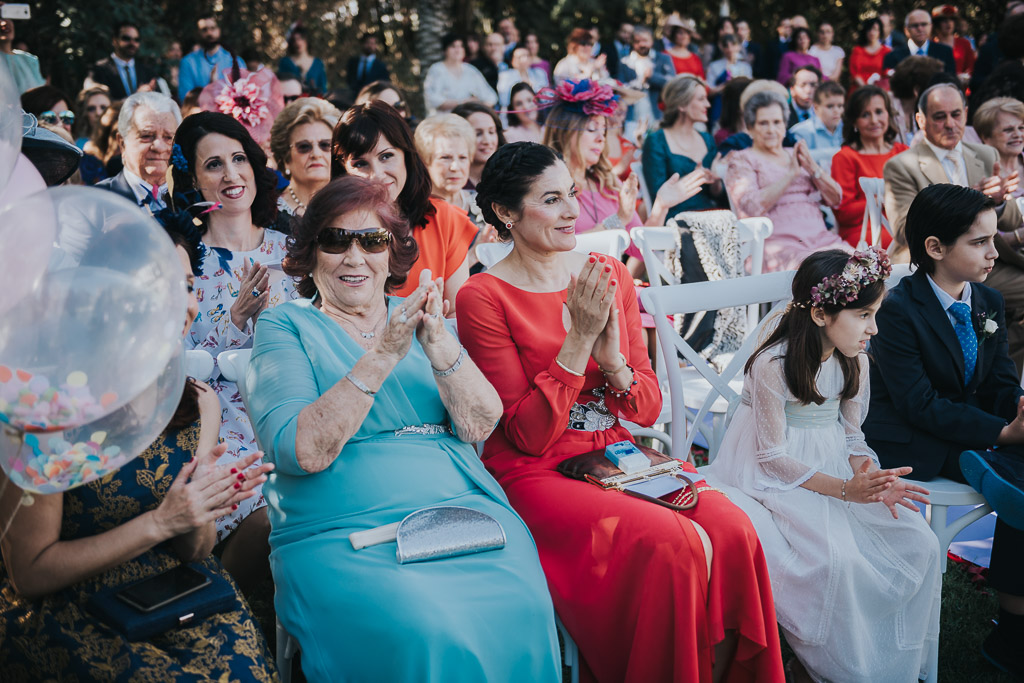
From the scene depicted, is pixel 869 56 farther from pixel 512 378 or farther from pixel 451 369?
pixel 451 369

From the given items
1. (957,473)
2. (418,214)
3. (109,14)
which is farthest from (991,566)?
(109,14)

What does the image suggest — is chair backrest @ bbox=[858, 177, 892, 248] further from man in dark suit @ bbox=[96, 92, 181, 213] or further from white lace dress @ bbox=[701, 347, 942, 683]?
man in dark suit @ bbox=[96, 92, 181, 213]

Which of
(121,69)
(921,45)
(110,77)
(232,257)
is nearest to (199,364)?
(232,257)

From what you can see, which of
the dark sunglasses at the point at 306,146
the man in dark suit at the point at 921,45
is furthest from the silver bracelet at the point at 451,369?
the man in dark suit at the point at 921,45

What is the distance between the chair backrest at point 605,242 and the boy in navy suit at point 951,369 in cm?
124

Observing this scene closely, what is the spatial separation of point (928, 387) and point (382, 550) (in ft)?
6.61

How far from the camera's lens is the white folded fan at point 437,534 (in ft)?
6.79

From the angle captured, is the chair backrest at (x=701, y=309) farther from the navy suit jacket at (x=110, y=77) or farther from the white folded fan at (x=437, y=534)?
the navy suit jacket at (x=110, y=77)

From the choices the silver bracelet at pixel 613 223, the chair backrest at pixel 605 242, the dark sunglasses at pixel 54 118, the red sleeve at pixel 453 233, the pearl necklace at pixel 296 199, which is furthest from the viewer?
the dark sunglasses at pixel 54 118

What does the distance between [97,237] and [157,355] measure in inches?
8.9

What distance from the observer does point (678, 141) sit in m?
6.55

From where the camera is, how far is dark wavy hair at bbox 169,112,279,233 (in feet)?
11.6

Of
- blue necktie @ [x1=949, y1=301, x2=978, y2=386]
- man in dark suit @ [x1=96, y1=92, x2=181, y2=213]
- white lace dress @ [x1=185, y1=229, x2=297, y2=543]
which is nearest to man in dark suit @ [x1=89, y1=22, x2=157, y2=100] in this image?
man in dark suit @ [x1=96, y1=92, x2=181, y2=213]

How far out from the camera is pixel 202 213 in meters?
3.38
